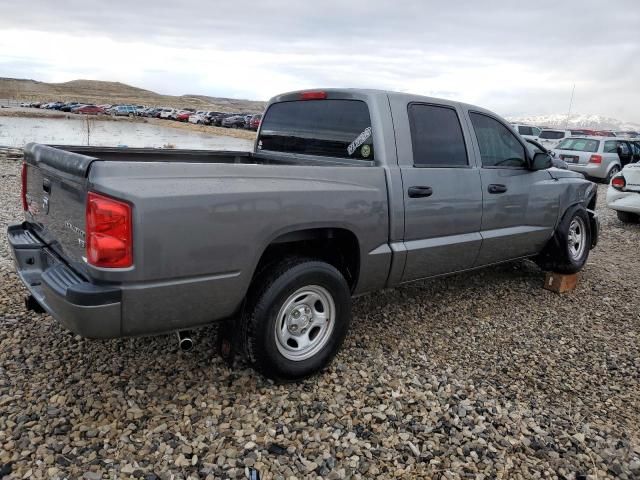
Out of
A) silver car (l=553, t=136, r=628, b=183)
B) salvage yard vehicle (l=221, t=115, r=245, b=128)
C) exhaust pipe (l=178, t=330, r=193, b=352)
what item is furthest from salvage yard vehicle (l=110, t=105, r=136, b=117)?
exhaust pipe (l=178, t=330, r=193, b=352)

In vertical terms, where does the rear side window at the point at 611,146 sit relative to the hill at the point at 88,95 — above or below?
below

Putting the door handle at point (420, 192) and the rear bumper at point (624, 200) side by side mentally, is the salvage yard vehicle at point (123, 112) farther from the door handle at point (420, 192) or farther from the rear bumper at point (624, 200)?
the door handle at point (420, 192)

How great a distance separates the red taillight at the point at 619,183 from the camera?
30.1 feet

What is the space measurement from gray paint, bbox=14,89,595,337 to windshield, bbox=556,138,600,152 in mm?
14119

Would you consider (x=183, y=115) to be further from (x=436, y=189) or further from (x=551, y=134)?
(x=436, y=189)

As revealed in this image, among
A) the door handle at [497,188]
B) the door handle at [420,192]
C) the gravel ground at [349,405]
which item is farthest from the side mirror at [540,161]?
the door handle at [420,192]

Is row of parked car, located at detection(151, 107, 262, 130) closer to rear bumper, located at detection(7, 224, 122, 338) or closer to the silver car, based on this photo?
the silver car

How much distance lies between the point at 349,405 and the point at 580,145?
16757 mm

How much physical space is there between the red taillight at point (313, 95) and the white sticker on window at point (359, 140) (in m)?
0.51

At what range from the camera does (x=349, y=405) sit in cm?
306

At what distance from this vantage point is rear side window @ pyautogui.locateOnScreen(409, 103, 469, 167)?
3787 mm

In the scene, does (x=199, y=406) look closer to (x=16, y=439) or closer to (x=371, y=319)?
(x=16, y=439)

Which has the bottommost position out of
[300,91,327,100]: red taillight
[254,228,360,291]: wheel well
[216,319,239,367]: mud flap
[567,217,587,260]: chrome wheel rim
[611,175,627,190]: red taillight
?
[216,319,239,367]: mud flap

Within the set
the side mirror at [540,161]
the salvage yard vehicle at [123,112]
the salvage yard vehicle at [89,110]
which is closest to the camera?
the side mirror at [540,161]
